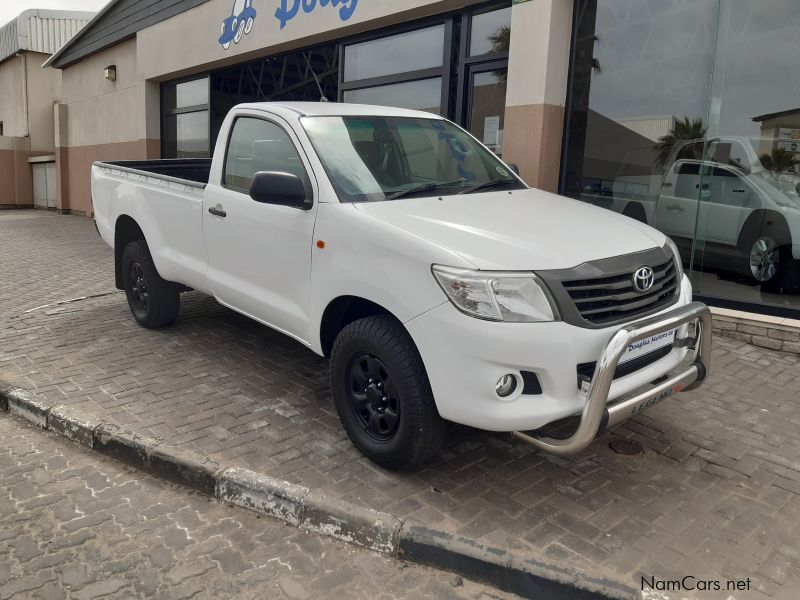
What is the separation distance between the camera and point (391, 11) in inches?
344

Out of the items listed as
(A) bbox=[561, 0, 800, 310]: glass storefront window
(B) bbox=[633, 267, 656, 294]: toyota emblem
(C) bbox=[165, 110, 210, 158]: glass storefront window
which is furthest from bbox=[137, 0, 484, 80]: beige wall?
(B) bbox=[633, 267, 656, 294]: toyota emblem

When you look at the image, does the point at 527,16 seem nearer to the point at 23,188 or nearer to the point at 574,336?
the point at 574,336

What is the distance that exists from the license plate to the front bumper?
17 centimetres

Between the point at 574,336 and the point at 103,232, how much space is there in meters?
5.18

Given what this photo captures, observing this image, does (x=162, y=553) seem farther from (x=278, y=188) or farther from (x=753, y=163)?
(x=753, y=163)

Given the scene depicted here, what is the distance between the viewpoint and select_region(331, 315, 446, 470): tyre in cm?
321

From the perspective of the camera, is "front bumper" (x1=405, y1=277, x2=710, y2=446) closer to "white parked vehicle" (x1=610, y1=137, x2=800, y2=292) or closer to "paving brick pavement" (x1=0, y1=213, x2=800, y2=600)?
"paving brick pavement" (x1=0, y1=213, x2=800, y2=600)

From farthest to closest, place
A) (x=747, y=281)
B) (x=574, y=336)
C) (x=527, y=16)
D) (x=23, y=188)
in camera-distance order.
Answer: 1. (x=23, y=188)
2. (x=527, y=16)
3. (x=747, y=281)
4. (x=574, y=336)

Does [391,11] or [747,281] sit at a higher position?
[391,11]

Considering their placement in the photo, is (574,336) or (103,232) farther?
(103,232)

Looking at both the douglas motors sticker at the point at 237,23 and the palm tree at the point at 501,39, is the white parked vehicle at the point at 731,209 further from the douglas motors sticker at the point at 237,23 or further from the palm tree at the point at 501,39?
the douglas motors sticker at the point at 237,23

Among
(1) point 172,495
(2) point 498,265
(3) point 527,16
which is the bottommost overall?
(1) point 172,495

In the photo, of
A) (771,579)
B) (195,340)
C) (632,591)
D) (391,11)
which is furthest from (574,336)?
(391,11)

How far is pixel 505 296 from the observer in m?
2.97
